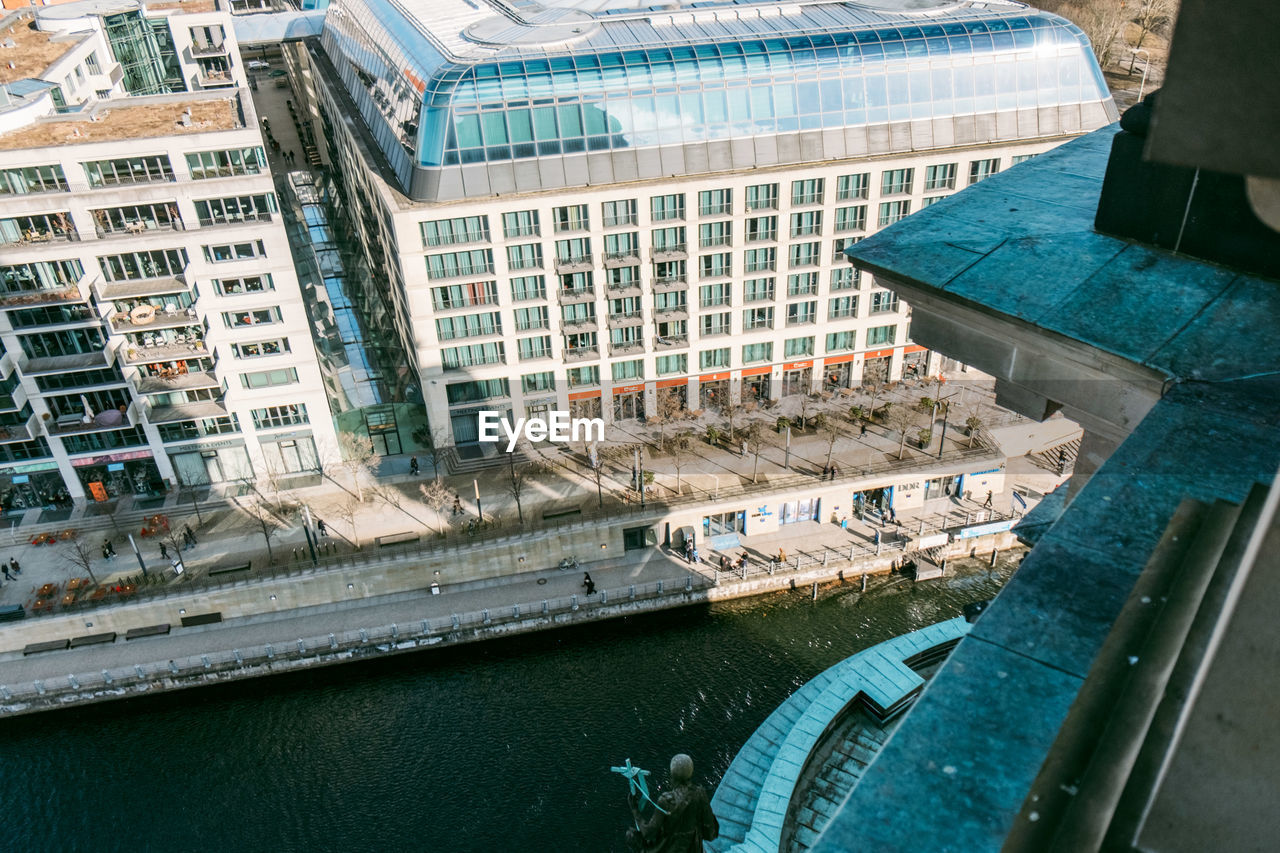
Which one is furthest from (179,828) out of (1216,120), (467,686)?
(1216,120)

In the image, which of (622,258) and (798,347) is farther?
(798,347)

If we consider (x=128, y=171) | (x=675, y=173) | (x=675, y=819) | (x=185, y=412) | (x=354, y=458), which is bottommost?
(x=354, y=458)

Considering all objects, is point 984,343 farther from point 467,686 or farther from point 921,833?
point 467,686

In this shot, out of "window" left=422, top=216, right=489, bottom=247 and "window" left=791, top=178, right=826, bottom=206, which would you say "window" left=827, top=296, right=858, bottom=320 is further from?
"window" left=422, top=216, right=489, bottom=247

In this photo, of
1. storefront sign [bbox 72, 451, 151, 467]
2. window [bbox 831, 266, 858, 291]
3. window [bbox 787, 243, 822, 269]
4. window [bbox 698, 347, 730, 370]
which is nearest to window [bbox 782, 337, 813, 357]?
window [bbox 831, 266, 858, 291]

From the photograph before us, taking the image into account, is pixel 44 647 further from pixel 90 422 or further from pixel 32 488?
pixel 90 422

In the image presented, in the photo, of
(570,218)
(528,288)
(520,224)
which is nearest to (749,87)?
(570,218)
